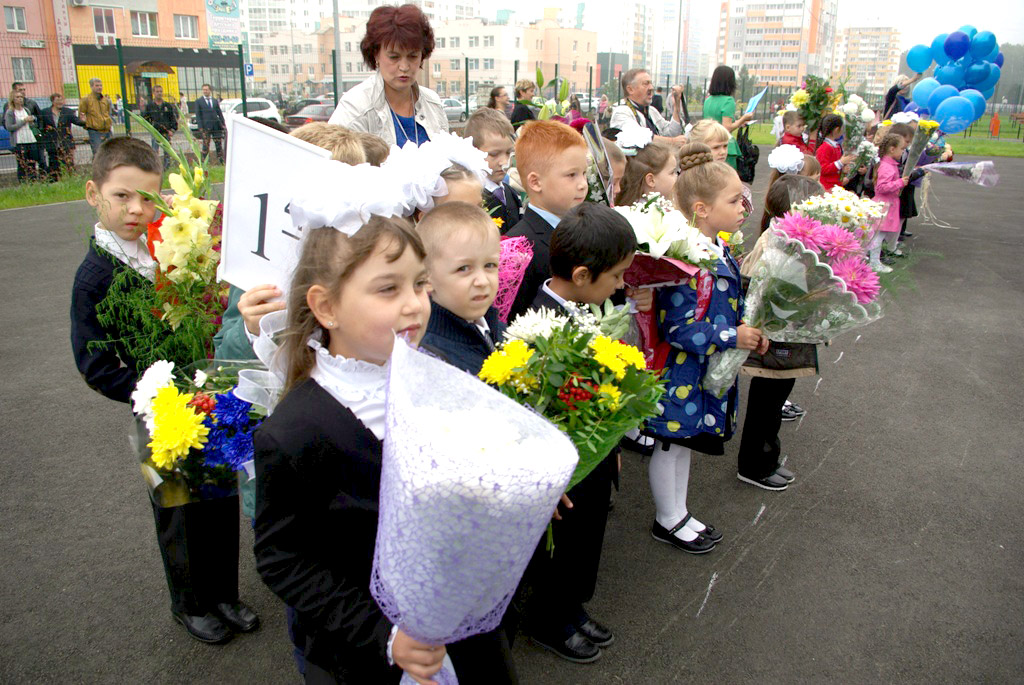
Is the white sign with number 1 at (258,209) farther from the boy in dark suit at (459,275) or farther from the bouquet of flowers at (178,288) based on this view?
the boy in dark suit at (459,275)

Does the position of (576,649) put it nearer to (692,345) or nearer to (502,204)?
(692,345)

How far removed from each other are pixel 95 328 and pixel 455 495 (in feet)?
7.09

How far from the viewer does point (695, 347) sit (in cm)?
318

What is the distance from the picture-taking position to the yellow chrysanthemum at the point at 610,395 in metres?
1.88

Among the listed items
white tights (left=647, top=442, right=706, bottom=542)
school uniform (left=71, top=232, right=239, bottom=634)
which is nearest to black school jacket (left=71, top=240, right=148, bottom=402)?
school uniform (left=71, top=232, right=239, bottom=634)

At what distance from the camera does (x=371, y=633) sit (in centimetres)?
159

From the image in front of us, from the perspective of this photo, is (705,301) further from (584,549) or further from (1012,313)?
(1012,313)

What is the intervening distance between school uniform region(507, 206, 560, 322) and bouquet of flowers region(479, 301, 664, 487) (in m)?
→ 1.18

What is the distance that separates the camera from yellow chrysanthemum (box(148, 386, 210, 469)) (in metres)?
2.13

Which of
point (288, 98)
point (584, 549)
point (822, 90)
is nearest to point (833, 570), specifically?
point (584, 549)

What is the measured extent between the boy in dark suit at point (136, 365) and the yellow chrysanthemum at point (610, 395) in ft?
5.26

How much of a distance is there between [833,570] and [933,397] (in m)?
2.61

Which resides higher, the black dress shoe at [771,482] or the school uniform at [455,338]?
the school uniform at [455,338]

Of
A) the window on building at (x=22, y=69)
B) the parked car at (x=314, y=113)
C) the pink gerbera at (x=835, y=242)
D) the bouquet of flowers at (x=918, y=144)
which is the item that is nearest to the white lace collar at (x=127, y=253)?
the pink gerbera at (x=835, y=242)
